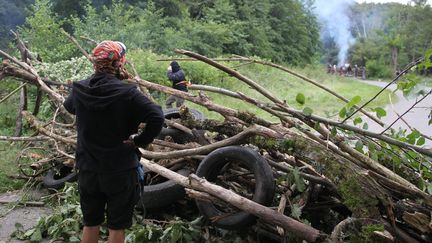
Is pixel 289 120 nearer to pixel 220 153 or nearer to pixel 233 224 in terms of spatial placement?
pixel 220 153

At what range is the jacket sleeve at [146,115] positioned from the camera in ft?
10.0

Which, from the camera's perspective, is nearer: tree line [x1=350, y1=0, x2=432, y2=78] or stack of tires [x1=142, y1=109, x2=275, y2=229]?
stack of tires [x1=142, y1=109, x2=275, y2=229]

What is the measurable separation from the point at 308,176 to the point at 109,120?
1.71 meters

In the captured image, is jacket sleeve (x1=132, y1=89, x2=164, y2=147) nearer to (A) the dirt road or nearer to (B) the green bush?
(A) the dirt road

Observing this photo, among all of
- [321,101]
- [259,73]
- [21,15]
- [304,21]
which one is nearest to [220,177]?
[321,101]

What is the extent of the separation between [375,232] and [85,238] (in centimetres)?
216

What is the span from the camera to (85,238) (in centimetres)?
348

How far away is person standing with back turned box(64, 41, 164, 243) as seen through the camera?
3.06 metres

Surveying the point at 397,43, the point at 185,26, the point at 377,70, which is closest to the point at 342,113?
the point at 185,26

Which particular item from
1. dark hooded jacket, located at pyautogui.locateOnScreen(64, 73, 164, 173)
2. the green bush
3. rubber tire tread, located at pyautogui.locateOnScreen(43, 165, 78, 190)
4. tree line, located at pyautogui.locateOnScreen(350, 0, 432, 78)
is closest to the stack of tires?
dark hooded jacket, located at pyautogui.locateOnScreen(64, 73, 164, 173)

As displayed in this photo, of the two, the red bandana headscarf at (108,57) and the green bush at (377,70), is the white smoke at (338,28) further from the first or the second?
the red bandana headscarf at (108,57)

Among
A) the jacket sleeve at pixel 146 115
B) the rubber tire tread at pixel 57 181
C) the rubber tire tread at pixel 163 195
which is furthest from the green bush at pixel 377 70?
the jacket sleeve at pixel 146 115

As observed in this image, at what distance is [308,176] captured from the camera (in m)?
3.72

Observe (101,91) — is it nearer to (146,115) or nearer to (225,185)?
(146,115)
